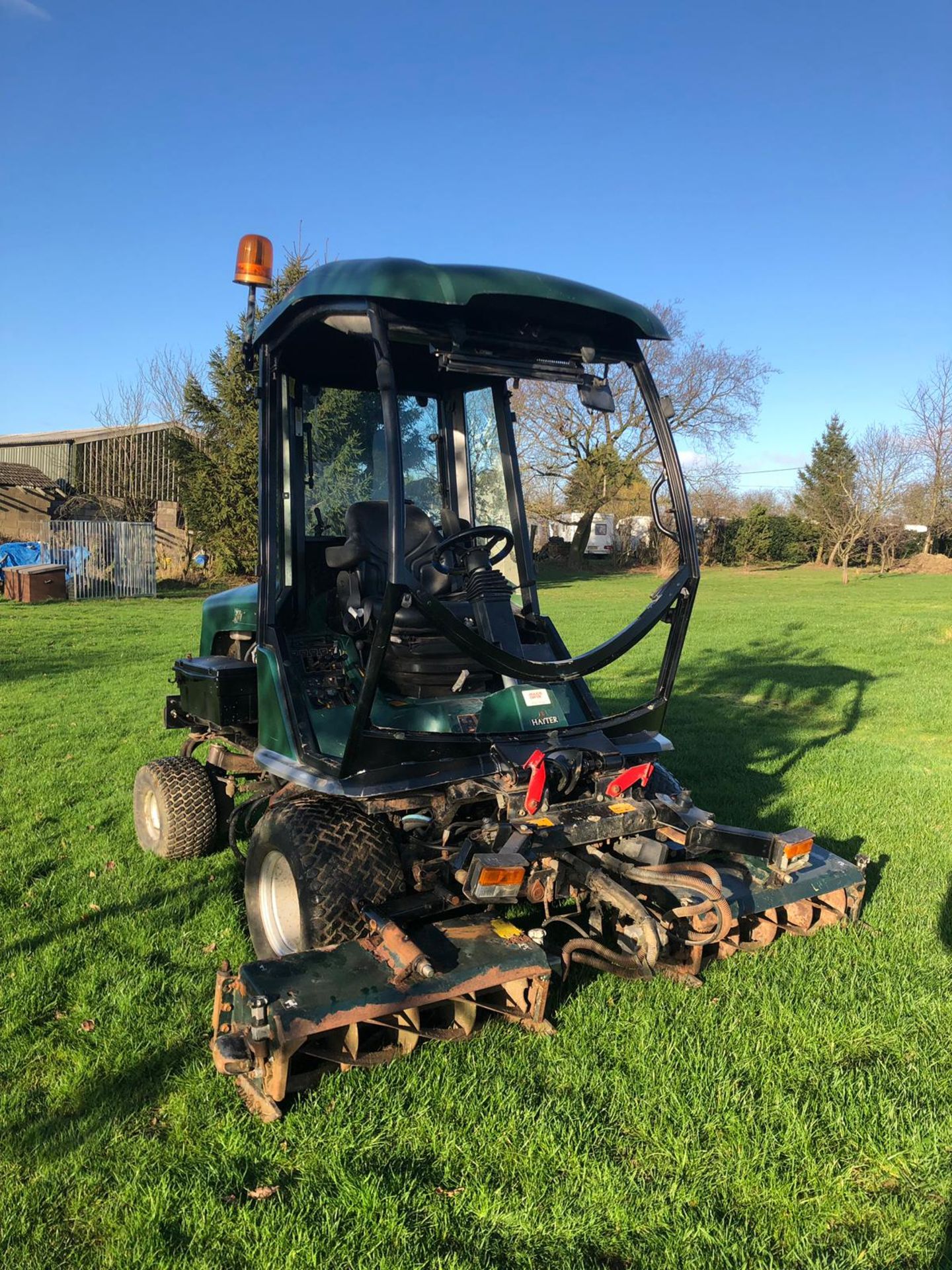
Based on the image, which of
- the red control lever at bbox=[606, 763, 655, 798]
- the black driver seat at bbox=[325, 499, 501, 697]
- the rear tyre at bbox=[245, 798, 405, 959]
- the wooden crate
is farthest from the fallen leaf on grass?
the wooden crate

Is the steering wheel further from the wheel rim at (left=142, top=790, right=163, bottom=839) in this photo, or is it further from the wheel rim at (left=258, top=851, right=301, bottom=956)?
the wheel rim at (left=142, top=790, right=163, bottom=839)

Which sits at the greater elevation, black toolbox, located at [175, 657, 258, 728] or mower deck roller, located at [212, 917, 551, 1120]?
black toolbox, located at [175, 657, 258, 728]

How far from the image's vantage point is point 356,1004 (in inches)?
113

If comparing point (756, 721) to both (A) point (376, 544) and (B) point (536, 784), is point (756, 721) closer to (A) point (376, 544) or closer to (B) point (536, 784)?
(A) point (376, 544)

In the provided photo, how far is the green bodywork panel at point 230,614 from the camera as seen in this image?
4973 mm

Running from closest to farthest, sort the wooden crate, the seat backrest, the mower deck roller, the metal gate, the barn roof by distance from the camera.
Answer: the mower deck roller, the seat backrest, the wooden crate, the metal gate, the barn roof

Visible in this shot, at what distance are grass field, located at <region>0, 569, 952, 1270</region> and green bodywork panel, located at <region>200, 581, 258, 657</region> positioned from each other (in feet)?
4.22

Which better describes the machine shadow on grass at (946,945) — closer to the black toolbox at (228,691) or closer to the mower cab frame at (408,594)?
the mower cab frame at (408,594)

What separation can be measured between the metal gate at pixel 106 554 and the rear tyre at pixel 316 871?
63.8 feet

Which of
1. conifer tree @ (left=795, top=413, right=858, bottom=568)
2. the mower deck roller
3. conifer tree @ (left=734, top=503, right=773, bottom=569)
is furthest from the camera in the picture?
conifer tree @ (left=734, top=503, right=773, bottom=569)

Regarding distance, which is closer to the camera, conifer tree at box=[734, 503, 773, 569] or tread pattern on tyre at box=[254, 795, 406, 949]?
tread pattern on tyre at box=[254, 795, 406, 949]

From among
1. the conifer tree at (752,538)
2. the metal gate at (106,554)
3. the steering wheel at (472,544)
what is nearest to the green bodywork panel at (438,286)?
the steering wheel at (472,544)

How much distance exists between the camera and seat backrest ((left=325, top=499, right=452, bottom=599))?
13.9 feet

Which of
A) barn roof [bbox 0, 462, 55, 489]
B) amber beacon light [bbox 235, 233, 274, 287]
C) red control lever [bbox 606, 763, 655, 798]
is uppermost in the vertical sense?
barn roof [bbox 0, 462, 55, 489]
